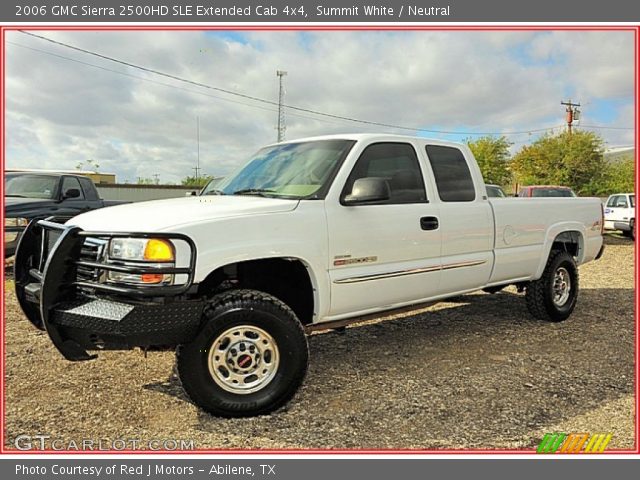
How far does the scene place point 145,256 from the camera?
307 cm

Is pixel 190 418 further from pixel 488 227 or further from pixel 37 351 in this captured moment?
pixel 488 227

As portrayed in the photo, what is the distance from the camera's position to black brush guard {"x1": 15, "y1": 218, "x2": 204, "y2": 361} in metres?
3.04

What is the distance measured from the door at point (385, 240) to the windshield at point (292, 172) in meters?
0.18

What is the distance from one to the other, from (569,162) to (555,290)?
3083 centimetres

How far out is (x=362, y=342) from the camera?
205 inches

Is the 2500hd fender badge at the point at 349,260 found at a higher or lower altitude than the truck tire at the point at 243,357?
higher

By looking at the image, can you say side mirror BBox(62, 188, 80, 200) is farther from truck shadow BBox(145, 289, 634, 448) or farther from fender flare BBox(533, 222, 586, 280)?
fender flare BBox(533, 222, 586, 280)

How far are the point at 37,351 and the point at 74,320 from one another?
203 cm

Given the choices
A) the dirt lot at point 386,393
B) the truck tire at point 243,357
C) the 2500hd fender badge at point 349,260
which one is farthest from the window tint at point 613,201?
the truck tire at point 243,357

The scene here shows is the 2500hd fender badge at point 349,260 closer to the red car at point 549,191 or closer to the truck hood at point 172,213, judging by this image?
the truck hood at point 172,213

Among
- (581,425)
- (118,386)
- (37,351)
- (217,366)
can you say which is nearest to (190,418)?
(217,366)

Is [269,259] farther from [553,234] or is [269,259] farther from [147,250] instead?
[553,234]

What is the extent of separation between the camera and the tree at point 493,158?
130ft

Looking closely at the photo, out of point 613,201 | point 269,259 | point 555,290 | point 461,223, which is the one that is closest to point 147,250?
point 269,259
